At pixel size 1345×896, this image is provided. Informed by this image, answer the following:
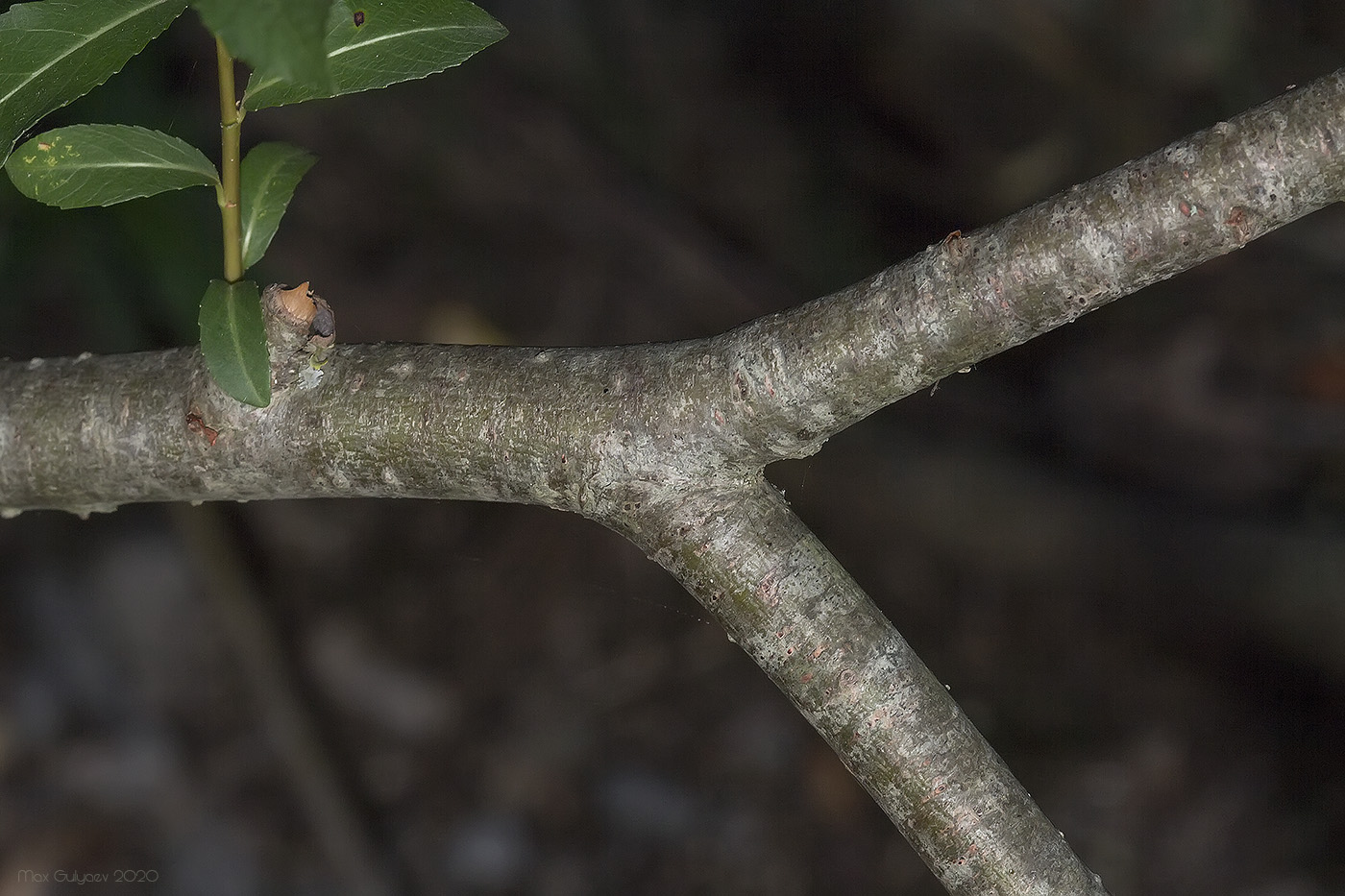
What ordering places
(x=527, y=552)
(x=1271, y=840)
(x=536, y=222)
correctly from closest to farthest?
(x=1271, y=840) → (x=527, y=552) → (x=536, y=222)

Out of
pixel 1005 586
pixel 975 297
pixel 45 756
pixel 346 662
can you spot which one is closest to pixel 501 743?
pixel 346 662

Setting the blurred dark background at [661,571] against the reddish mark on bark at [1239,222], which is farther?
the blurred dark background at [661,571]

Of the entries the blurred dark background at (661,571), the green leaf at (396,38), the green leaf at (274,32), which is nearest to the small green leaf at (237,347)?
the green leaf at (396,38)

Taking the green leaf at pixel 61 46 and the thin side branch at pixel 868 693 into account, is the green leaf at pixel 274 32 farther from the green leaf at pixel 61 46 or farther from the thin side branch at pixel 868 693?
the thin side branch at pixel 868 693

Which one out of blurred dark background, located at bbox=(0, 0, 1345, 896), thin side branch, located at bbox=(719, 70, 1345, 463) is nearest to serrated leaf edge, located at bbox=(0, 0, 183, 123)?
thin side branch, located at bbox=(719, 70, 1345, 463)

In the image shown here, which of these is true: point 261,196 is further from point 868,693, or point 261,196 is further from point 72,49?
point 868,693

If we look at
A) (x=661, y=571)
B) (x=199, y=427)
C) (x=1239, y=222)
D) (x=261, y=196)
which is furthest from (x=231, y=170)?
(x=661, y=571)

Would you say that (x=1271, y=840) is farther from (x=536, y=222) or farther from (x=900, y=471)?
(x=536, y=222)
